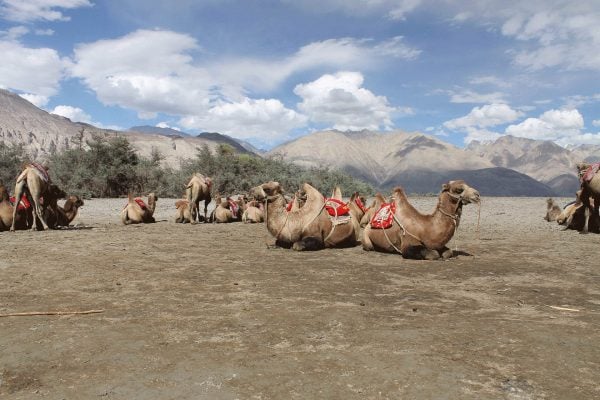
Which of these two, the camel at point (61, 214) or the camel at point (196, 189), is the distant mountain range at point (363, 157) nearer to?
the camel at point (196, 189)

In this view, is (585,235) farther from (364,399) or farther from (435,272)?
(364,399)

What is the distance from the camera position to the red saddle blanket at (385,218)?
31.7 ft

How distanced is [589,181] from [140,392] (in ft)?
42.1

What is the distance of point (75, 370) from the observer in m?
3.66

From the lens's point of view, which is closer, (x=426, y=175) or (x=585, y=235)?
(x=585, y=235)

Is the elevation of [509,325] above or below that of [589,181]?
below

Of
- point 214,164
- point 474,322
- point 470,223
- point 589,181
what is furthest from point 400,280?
point 214,164

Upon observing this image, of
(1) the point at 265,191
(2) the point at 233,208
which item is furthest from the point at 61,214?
(1) the point at 265,191

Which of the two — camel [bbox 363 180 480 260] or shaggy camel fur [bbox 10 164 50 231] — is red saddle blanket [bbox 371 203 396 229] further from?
shaggy camel fur [bbox 10 164 50 231]

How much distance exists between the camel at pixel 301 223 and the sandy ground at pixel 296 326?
3.06 ft

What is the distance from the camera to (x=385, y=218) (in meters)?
9.73

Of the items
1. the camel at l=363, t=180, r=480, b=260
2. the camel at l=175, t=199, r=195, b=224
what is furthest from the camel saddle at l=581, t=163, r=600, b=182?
the camel at l=175, t=199, r=195, b=224

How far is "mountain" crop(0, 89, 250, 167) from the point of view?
13762 cm

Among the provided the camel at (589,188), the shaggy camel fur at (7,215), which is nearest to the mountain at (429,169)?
the camel at (589,188)
